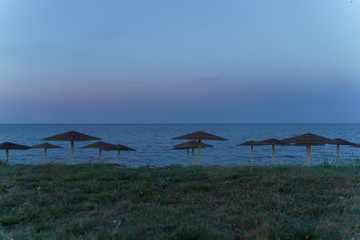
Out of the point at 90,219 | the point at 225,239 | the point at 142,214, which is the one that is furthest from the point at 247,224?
the point at 90,219

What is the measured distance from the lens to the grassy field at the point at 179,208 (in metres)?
3.89

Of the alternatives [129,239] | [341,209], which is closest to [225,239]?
[129,239]

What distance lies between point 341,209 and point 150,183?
506 cm

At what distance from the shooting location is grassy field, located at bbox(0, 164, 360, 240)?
3.89 metres

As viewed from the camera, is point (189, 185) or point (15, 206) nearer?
point (15, 206)

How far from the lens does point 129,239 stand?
11.9ft

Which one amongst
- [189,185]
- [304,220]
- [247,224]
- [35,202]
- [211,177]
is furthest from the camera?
[211,177]

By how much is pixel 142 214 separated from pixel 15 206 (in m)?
3.12

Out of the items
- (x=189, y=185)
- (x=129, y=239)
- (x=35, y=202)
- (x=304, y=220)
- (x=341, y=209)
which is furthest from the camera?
(x=189, y=185)

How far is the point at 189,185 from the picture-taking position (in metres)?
7.14

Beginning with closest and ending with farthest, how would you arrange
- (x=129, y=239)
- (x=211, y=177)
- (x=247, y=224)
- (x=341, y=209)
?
(x=129, y=239), (x=247, y=224), (x=341, y=209), (x=211, y=177)

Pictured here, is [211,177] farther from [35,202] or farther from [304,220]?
[35,202]

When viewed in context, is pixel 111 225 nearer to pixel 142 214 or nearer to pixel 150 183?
pixel 142 214

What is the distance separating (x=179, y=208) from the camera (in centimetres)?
505
